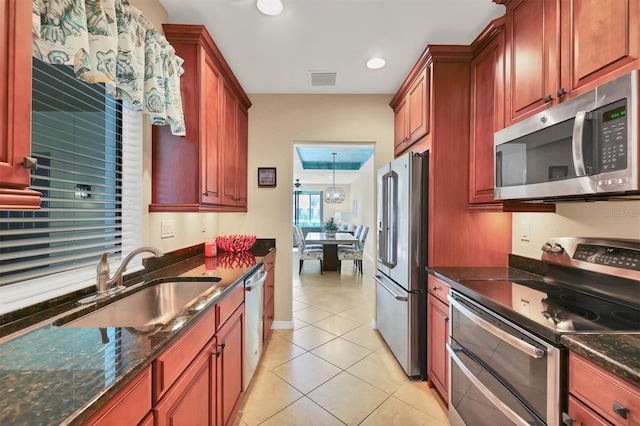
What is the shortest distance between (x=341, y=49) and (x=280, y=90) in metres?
1.01

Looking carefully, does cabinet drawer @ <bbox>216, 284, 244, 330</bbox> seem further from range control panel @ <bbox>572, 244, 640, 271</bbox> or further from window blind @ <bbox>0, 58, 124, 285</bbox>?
range control panel @ <bbox>572, 244, 640, 271</bbox>

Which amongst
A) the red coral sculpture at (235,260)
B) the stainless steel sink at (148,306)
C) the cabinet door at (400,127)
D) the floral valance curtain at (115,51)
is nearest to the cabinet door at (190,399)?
the stainless steel sink at (148,306)

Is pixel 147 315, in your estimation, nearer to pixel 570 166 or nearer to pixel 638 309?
pixel 570 166

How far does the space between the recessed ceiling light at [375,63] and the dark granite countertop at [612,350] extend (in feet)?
7.48

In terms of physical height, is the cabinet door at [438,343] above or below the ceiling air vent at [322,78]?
below

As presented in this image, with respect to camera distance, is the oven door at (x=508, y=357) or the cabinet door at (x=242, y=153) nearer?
the oven door at (x=508, y=357)

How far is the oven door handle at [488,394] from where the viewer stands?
1.14 m

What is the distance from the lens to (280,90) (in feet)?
10.1

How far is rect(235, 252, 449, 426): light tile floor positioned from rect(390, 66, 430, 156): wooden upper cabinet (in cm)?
195

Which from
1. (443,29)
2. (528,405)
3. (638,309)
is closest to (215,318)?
(528,405)

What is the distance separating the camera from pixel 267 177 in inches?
124

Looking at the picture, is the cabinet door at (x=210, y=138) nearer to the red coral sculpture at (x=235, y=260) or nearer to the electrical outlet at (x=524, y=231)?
the red coral sculpture at (x=235, y=260)

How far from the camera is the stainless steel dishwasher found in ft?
6.26

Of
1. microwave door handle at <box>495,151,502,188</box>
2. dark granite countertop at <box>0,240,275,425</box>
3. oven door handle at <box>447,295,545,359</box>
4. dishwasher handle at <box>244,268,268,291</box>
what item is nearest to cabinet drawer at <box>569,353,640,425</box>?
oven door handle at <box>447,295,545,359</box>
